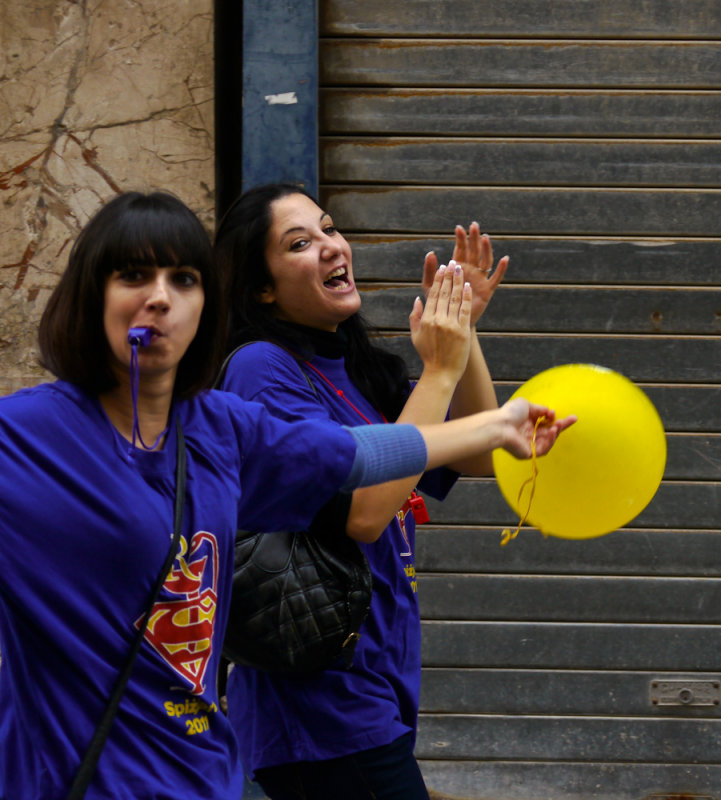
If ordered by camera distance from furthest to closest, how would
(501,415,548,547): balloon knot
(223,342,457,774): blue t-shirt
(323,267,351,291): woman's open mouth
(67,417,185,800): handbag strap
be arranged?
(323,267,351,291): woman's open mouth → (223,342,457,774): blue t-shirt → (501,415,548,547): balloon knot → (67,417,185,800): handbag strap

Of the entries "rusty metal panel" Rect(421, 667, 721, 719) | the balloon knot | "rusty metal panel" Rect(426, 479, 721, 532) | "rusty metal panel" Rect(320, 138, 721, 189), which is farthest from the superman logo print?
"rusty metal panel" Rect(320, 138, 721, 189)

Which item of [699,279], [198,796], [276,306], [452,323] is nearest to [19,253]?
[276,306]

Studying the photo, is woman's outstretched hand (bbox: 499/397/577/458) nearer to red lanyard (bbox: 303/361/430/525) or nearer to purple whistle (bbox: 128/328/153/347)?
red lanyard (bbox: 303/361/430/525)

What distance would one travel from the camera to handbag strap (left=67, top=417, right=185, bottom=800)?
A: 156 cm

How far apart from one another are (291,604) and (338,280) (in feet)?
2.90

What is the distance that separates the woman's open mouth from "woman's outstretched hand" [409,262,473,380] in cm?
31

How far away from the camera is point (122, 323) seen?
5.78 feet

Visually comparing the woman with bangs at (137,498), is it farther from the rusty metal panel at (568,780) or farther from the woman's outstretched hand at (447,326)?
the rusty metal panel at (568,780)

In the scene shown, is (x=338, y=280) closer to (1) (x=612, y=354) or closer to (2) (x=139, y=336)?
(2) (x=139, y=336)

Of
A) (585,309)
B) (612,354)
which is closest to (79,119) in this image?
(585,309)

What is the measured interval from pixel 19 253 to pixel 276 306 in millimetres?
2126

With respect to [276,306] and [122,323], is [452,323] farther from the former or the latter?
[122,323]

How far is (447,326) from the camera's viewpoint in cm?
240

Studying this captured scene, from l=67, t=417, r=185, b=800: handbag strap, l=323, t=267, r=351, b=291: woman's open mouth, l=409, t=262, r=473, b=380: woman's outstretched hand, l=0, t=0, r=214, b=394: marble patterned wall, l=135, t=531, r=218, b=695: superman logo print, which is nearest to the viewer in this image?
l=67, t=417, r=185, b=800: handbag strap
